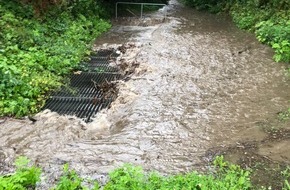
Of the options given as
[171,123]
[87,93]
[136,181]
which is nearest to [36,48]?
[87,93]

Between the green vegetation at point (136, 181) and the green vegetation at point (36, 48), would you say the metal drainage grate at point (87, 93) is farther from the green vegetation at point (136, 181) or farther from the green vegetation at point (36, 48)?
the green vegetation at point (136, 181)

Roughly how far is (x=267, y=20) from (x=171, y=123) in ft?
27.8

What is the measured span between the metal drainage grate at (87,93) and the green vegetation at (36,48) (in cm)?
28

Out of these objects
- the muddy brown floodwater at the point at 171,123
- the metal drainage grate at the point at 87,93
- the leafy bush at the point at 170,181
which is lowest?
the metal drainage grate at the point at 87,93

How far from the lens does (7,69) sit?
7.16 metres

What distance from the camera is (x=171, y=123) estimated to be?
6.26 m

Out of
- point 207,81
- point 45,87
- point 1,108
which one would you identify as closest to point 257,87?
point 207,81

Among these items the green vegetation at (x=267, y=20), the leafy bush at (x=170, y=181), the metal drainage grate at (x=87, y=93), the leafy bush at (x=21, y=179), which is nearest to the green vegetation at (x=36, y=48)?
the metal drainage grate at (x=87, y=93)

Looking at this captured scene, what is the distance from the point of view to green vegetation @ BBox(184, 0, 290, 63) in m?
9.69

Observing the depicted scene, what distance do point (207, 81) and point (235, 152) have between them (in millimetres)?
3175

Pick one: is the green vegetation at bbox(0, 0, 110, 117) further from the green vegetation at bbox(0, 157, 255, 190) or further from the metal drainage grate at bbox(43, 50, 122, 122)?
the green vegetation at bbox(0, 157, 255, 190)

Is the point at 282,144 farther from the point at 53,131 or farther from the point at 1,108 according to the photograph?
the point at 1,108

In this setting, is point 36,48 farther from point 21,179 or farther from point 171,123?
point 21,179

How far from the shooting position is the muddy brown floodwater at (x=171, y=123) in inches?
205
